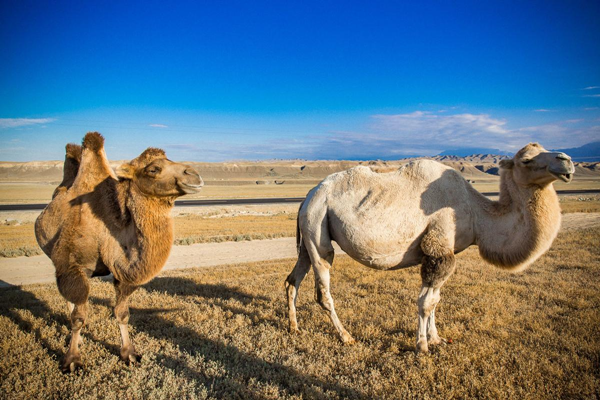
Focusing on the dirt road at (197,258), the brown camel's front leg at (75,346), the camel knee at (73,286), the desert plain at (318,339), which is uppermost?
the camel knee at (73,286)

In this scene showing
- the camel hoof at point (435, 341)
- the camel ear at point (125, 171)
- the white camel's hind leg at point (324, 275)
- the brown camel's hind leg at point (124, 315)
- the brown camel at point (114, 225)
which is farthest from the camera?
the white camel's hind leg at point (324, 275)

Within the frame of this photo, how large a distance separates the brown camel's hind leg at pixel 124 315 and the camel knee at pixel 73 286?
440 millimetres

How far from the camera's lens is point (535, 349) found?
16.6 feet

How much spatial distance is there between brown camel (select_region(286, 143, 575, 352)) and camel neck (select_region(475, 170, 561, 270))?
11 mm

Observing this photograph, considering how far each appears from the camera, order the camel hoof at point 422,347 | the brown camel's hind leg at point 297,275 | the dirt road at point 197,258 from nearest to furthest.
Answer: the camel hoof at point 422,347 → the brown camel's hind leg at point 297,275 → the dirt road at point 197,258

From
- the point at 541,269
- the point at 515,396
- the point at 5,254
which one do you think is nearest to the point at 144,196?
the point at 515,396

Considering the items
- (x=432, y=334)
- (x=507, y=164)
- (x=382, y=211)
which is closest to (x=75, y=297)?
(x=382, y=211)

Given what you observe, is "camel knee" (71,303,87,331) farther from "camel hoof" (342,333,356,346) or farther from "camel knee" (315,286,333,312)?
"camel hoof" (342,333,356,346)

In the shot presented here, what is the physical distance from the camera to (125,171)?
4.22 m

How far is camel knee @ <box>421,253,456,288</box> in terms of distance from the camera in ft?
15.8

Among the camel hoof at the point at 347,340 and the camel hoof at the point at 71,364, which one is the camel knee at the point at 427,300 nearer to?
the camel hoof at the point at 347,340

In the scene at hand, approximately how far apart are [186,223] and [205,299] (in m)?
15.0

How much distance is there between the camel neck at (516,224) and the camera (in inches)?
177

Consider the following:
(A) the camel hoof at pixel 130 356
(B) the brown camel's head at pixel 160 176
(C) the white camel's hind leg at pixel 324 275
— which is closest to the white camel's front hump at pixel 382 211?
(C) the white camel's hind leg at pixel 324 275
